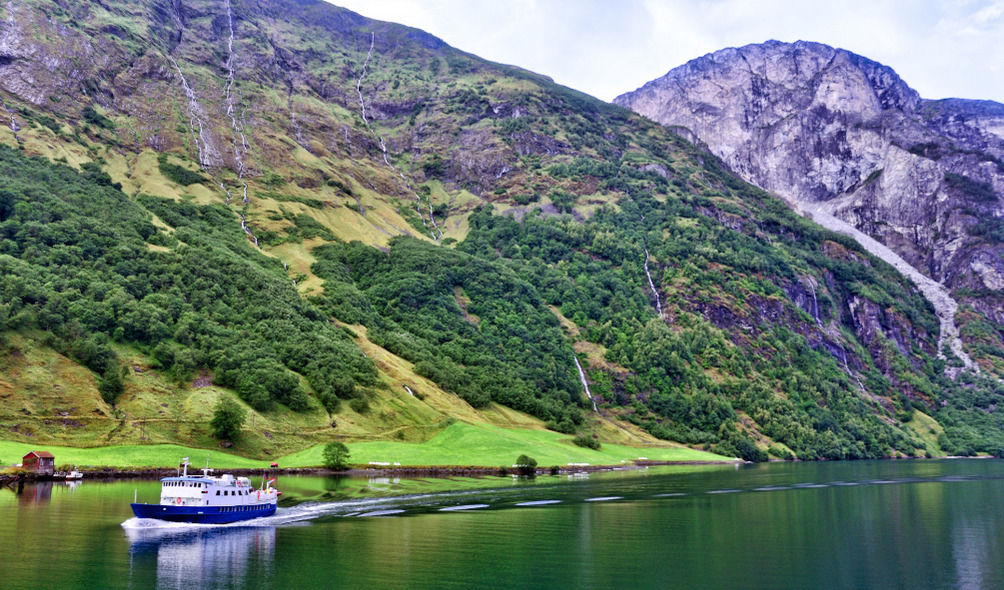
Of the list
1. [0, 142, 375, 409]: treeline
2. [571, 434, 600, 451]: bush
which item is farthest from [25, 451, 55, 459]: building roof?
[571, 434, 600, 451]: bush

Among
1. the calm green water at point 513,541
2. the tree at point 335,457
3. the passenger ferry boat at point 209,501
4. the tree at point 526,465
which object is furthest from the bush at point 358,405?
the passenger ferry boat at point 209,501

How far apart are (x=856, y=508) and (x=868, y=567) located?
110 feet

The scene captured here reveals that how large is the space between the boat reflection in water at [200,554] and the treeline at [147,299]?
5297 cm

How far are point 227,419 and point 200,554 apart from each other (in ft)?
186

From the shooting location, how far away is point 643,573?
38094 millimetres

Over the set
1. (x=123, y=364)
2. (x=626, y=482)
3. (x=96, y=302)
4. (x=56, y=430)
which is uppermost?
(x=96, y=302)

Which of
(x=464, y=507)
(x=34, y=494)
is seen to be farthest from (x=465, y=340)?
(x=34, y=494)

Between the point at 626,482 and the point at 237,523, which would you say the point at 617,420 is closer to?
the point at 626,482

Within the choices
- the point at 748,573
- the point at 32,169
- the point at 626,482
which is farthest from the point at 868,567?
the point at 32,169

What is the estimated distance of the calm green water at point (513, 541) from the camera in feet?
120

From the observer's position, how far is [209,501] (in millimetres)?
58531

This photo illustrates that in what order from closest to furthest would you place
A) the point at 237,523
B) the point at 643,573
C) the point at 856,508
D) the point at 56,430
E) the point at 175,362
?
the point at 643,573
the point at 237,523
the point at 856,508
the point at 56,430
the point at 175,362

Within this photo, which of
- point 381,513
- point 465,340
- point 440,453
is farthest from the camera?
point 465,340

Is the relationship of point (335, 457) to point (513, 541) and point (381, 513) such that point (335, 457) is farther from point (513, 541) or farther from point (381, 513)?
point (513, 541)
